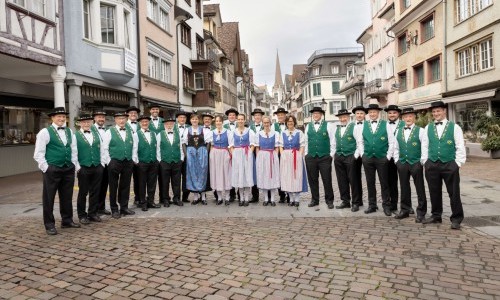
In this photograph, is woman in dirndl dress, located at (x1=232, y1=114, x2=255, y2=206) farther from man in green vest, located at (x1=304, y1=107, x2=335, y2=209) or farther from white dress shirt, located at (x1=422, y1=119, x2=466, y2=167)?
white dress shirt, located at (x1=422, y1=119, x2=466, y2=167)

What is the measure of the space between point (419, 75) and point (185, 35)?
15.8 metres

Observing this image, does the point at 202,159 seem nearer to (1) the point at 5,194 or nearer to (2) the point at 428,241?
(2) the point at 428,241

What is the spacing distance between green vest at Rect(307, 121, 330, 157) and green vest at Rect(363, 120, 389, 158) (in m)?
0.85

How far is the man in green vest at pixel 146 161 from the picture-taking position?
8.26 m

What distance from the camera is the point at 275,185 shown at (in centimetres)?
855

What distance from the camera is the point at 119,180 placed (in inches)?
317

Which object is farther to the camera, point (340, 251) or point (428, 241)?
point (428, 241)

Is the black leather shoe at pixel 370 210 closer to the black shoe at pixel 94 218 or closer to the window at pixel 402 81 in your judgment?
the black shoe at pixel 94 218

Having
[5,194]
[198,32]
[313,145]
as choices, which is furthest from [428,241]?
[198,32]

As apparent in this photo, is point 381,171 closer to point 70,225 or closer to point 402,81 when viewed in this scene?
point 70,225

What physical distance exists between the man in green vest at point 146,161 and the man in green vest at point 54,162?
147 centimetres

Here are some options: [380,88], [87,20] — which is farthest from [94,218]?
[380,88]

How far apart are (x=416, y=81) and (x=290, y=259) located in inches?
954

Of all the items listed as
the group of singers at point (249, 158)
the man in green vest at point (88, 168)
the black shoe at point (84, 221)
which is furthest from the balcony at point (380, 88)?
the black shoe at point (84, 221)
